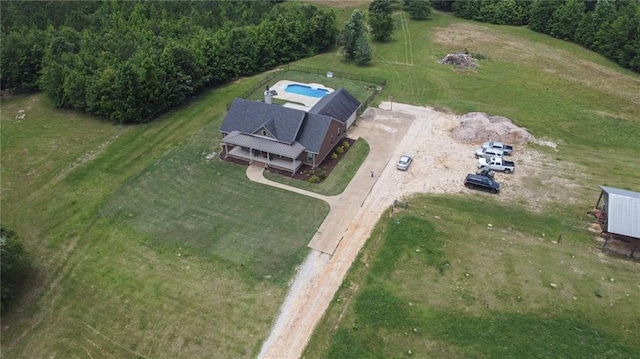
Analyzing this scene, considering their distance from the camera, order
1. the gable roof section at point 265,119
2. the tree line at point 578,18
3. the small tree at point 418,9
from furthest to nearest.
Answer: the small tree at point 418,9 → the tree line at point 578,18 → the gable roof section at point 265,119

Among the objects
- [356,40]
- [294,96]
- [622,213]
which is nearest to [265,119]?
[294,96]

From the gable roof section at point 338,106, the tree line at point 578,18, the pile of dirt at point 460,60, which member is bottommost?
the gable roof section at point 338,106

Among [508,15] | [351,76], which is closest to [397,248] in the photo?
[351,76]

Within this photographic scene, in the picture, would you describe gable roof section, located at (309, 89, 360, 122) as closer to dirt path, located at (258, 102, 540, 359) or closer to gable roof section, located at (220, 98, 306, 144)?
dirt path, located at (258, 102, 540, 359)

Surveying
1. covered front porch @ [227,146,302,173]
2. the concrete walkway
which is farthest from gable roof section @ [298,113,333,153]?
the concrete walkway

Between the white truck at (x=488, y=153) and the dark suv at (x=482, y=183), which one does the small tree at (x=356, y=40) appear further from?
the dark suv at (x=482, y=183)

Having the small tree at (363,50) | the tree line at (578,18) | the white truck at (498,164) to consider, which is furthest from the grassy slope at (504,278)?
the tree line at (578,18)

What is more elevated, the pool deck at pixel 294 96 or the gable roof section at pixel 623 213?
the gable roof section at pixel 623 213
